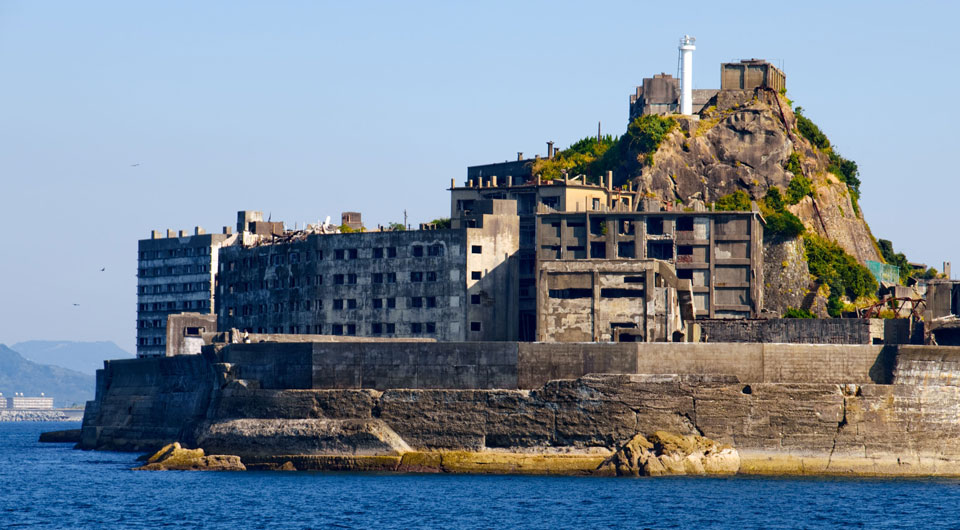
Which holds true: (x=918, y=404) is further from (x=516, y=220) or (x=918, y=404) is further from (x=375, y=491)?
(x=516, y=220)

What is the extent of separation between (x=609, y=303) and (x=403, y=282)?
1641 centimetres

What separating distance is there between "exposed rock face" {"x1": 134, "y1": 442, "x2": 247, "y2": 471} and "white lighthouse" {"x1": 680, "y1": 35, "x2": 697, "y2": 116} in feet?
190

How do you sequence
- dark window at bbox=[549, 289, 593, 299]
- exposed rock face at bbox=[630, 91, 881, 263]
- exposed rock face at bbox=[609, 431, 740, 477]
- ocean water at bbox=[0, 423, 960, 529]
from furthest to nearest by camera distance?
1. exposed rock face at bbox=[630, 91, 881, 263]
2. dark window at bbox=[549, 289, 593, 299]
3. exposed rock face at bbox=[609, 431, 740, 477]
4. ocean water at bbox=[0, 423, 960, 529]

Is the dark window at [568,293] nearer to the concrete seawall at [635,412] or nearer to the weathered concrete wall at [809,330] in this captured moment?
the weathered concrete wall at [809,330]

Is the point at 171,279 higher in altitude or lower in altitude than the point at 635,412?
higher

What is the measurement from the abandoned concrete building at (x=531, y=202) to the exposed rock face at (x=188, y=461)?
105ft

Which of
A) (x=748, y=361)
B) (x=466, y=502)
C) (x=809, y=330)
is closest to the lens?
(x=466, y=502)

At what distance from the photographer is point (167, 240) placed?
148 metres

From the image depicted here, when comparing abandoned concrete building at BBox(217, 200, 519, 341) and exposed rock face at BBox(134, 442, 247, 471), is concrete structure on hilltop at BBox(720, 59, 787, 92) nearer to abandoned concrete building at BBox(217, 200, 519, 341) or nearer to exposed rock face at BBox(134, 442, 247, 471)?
abandoned concrete building at BBox(217, 200, 519, 341)

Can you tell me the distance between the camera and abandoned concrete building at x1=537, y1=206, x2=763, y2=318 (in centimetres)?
9469

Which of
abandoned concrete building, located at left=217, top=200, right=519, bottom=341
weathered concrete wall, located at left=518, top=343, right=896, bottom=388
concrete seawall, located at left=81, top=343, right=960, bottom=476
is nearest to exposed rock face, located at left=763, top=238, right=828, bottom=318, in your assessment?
abandoned concrete building, located at left=217, top=200, right=519, bottom=341

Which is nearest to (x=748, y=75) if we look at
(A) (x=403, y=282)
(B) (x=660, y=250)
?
(B) (x=660, y=250)

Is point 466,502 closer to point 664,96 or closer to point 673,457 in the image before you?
point 673,457

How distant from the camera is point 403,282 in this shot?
3767 inches
